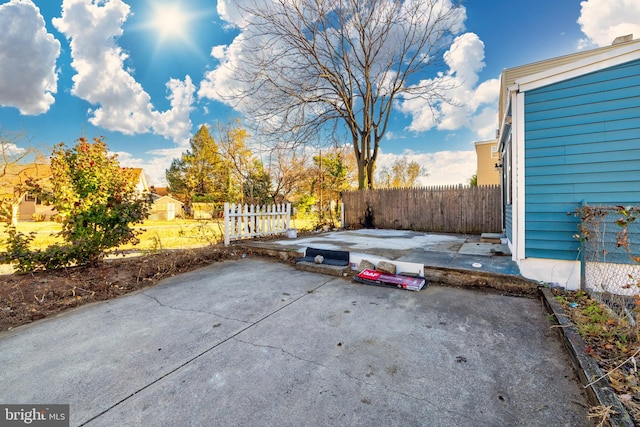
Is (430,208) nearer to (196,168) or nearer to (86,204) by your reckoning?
(86,204)

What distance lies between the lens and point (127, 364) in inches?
72.2

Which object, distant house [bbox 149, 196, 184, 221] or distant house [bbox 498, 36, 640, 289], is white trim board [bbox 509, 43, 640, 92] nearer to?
distant house [bbox 498, 36, 640, 289]

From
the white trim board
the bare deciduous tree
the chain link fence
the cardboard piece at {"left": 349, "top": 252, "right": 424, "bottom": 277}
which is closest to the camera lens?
the chain link fence

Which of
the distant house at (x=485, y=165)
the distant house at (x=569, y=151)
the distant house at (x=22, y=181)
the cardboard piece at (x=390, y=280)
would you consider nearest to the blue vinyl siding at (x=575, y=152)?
the distant house at (x=569, y=151)

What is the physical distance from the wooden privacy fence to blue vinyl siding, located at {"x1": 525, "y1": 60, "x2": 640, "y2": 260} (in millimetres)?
5243

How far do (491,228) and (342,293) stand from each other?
6851 millimetres

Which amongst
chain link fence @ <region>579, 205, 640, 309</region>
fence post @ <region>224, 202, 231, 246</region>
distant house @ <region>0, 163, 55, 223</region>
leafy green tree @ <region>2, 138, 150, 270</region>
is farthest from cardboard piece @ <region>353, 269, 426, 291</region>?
distant house @ <region>0, 163, 55, 223</region>

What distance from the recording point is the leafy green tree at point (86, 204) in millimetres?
3773

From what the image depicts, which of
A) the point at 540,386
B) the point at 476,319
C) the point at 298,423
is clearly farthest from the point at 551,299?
the point at 298,423

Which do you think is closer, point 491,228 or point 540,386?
point 540,386

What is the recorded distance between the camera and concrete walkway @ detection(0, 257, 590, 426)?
1376 mm

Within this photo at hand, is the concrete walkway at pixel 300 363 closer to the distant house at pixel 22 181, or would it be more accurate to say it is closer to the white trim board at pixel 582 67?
the white trim board at pixel 582 67

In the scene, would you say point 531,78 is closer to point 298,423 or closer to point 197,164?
point 298,423

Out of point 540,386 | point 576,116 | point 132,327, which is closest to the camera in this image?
point 540,386
